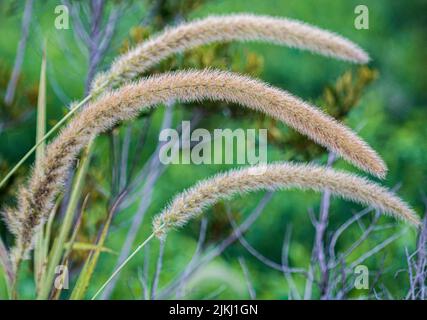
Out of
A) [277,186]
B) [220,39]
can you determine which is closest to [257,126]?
[220,39]

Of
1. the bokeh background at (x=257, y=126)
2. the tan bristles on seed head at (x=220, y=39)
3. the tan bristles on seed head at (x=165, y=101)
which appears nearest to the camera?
the tan bristles on seed head at (x=165, y=101)

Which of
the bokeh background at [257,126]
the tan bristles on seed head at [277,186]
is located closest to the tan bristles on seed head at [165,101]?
the tan bristles on seed head at [277,186]

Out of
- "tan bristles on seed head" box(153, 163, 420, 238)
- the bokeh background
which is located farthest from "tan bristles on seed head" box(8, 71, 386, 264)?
the bokeh background

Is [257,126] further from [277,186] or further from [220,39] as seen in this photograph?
[277,186]

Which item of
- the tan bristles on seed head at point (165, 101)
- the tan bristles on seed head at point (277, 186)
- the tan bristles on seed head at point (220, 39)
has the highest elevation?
the tan bristles on seed head at point (220, 39)

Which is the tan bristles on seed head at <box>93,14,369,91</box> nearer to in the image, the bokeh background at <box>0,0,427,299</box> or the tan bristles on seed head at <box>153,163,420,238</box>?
the tan bristles on seed head at <box>153,163,420,238</box>

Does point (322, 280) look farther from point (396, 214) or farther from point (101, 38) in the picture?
point (101, 38)

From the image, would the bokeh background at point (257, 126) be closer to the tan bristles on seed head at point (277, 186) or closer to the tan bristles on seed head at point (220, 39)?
the tan bristles on seed head at point (220, 39)
